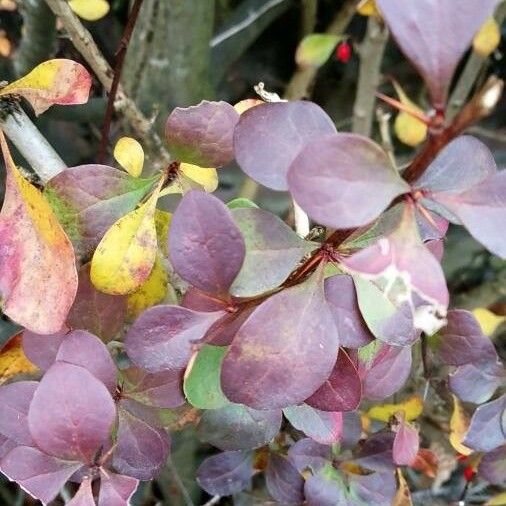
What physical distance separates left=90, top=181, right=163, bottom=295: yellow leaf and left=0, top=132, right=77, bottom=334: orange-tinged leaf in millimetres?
15

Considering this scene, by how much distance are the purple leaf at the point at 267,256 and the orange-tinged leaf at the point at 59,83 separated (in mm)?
124

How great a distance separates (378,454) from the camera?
53 cm

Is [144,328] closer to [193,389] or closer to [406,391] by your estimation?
[193,389]

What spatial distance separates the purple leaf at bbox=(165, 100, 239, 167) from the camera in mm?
380

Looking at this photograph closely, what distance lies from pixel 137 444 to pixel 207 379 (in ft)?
0.23

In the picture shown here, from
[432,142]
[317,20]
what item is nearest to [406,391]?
[432,142]

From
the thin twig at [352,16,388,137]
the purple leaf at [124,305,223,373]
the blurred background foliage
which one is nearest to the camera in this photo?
the purple leaf at [124,305,223,373]

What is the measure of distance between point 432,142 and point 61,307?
0.66 ft

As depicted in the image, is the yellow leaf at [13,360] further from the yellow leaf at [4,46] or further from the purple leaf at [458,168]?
the yellow leaf at [4,46]

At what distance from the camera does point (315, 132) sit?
1.07ft

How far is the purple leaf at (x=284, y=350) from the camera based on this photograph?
12.7 inches

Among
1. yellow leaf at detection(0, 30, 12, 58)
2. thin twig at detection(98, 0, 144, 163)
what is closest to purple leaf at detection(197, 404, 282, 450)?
thin twig at detection(98, 0, 144, 163)

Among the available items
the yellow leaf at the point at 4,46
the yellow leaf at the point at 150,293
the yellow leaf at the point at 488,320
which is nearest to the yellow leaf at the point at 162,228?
the yellow leaf at the point at 150,293

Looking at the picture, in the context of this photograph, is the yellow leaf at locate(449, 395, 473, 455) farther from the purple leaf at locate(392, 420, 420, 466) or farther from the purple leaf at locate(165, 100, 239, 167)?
the purple leaf at locate(165, 100, 239, 167)
